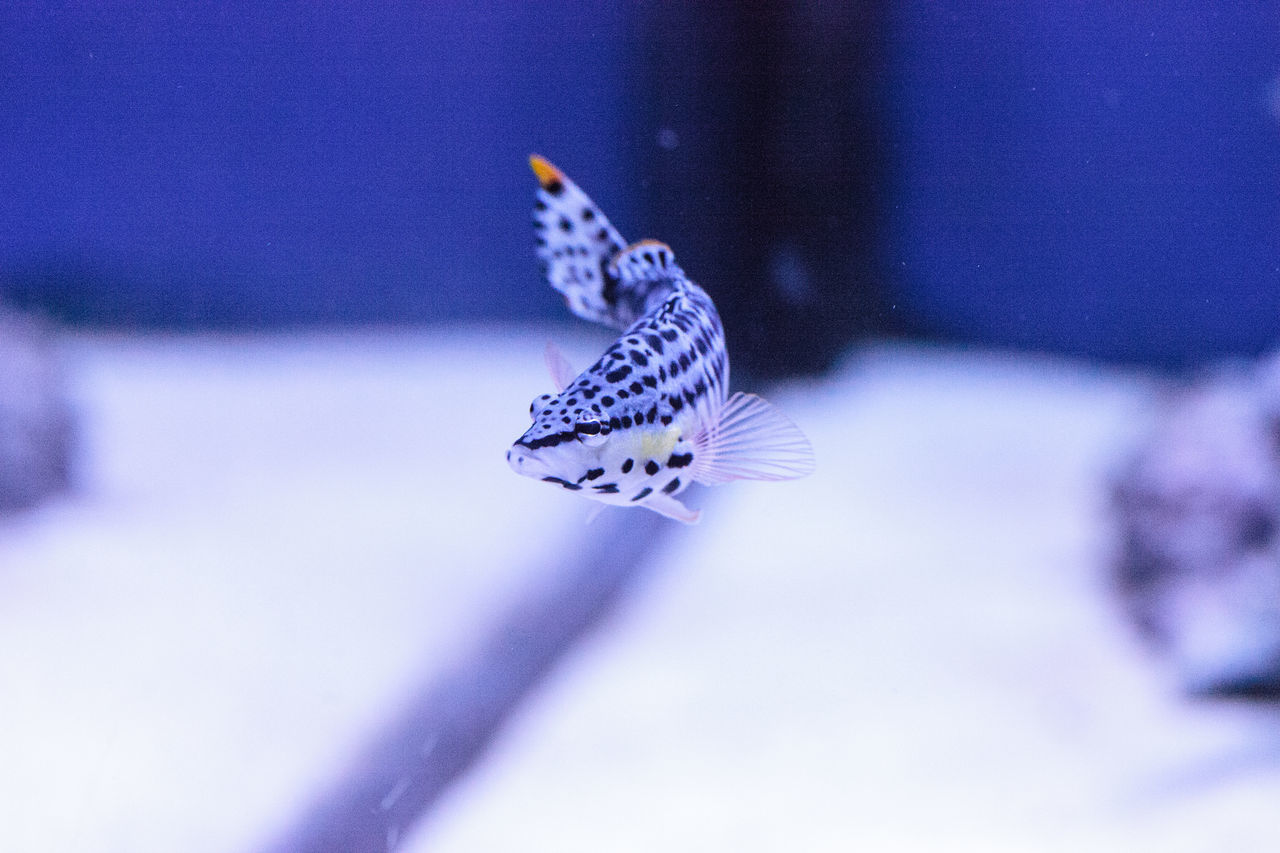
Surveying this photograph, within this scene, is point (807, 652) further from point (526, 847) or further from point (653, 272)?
point (653, 272)

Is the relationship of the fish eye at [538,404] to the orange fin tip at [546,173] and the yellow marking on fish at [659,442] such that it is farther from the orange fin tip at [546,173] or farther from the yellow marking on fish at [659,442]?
the orange fin tip at [546,173]

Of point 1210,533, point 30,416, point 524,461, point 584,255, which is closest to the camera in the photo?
point 524,461

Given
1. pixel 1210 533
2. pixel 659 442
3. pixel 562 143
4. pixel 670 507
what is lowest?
pixel 670 507

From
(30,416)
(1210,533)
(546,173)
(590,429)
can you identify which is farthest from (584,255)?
(30,416)

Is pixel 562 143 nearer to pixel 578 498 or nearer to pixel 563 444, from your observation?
pixel 578 498

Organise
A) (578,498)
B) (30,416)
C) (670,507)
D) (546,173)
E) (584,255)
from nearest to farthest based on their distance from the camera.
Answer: (670,507) → (546,173) → (584,255) → (578,498) → (30,416)

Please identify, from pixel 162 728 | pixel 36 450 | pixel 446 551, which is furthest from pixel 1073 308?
pixel 36 450
